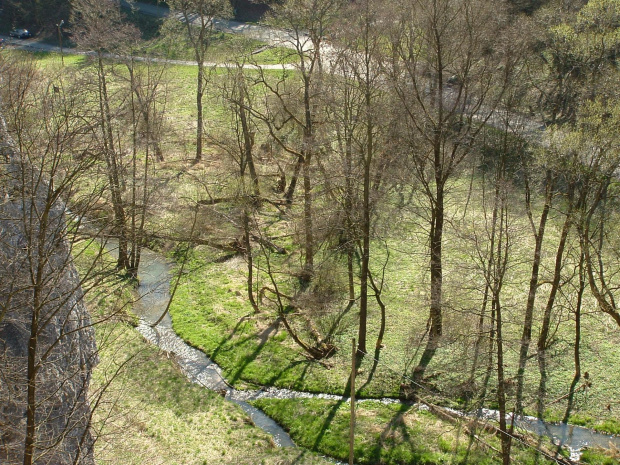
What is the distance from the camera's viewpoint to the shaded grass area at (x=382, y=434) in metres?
16.4

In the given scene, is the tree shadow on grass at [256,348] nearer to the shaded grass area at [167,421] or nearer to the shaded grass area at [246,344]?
the shaded grass area at [246,344]

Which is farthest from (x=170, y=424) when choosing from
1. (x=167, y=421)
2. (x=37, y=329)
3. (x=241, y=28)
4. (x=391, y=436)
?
(x=241, y=28)

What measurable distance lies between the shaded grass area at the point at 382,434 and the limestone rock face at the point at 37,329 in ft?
23.3

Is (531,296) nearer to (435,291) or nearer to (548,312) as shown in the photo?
(548,312)

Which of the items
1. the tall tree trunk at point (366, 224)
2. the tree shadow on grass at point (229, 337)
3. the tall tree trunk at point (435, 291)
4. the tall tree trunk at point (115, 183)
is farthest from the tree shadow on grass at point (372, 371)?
the tall tree trunk at point (115, 183)

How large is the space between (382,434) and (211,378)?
619cm

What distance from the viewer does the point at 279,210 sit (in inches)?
1237

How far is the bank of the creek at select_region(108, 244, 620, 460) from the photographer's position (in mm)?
17312

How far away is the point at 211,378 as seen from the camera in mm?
20281

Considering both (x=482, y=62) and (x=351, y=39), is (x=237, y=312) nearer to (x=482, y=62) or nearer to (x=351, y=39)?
(x=351, y=39)

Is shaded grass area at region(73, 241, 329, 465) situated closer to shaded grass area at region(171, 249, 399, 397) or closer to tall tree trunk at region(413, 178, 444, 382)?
shaded grass area at region(171, 249, 399, 397)

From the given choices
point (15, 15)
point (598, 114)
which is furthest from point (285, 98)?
point (15, 15)

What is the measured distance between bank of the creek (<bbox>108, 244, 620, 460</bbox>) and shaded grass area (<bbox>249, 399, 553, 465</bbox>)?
15.2 inches

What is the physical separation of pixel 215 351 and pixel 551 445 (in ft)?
36.7
